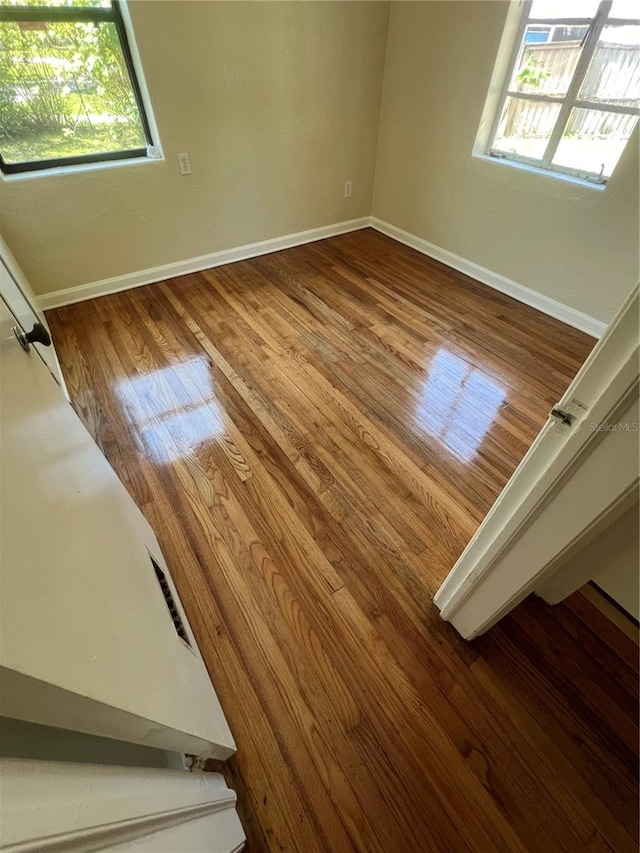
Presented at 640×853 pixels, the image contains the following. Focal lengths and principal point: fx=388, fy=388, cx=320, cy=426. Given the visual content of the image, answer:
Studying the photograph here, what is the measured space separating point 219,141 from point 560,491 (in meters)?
2.89

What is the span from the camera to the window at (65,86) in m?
1.85

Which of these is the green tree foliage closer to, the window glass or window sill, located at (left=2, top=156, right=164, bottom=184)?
window sill, located at (left=2, top=156, right=164, bottom=184)

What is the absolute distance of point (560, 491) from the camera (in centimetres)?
69

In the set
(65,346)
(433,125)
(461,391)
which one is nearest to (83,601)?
(461,391)

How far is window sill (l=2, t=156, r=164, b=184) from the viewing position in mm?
2090

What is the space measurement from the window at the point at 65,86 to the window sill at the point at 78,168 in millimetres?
27

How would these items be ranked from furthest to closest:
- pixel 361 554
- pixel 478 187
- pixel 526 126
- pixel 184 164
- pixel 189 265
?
pixel 189 265 → pixel 478 187 → pixel 184 164 → pixel 526 126 → pixel 361 554

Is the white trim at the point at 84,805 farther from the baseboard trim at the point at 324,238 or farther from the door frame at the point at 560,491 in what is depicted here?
the baseboard trim at the point at 324,238

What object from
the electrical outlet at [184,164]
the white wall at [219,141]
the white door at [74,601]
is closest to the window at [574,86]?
the white wall at [219,141]

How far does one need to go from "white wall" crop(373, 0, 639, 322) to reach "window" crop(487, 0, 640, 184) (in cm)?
14

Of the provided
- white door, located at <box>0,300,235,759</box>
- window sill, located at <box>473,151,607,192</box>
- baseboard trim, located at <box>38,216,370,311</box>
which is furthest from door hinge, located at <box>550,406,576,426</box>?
baseboard trim, located at <box>38,216,370,311</box>

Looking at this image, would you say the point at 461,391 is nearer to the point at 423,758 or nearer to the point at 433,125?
the point at 423,758

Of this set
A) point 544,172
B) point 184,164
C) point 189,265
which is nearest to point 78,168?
point 184,164

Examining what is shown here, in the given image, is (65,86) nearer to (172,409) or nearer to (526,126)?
(172,409)
